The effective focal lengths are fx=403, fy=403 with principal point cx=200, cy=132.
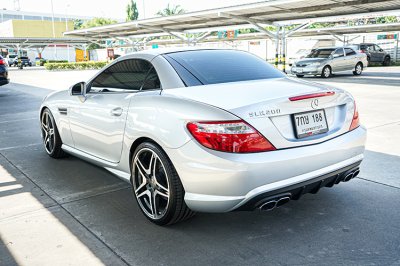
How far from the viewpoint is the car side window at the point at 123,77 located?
3723mm

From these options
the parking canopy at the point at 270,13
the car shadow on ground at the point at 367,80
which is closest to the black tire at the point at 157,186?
the car shadow on ground at the point at 367,80

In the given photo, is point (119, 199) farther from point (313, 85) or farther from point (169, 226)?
point (313, 85)

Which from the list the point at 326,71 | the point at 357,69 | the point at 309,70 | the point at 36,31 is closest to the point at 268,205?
the point at 309,70

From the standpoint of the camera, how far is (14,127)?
8.00 meters

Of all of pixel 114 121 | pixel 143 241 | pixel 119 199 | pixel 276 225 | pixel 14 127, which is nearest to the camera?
pixel 143 241

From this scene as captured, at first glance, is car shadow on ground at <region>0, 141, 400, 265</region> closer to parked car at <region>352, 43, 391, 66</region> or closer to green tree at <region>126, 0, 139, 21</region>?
parked car at <region>352, 43, 391, 66</region>

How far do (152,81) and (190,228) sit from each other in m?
1.31

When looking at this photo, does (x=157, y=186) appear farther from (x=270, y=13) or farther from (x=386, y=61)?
(x=386, y=61)

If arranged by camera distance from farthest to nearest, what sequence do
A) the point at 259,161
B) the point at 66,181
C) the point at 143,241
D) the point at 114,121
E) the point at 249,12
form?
1. the point at 249,12
2. the point at 66,181
3. the point at 114,121
4. the point at 143,241
5. the point at 259,161

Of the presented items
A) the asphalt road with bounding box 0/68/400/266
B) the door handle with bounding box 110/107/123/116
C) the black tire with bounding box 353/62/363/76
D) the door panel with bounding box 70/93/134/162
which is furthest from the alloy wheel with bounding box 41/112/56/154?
the black tire with bounding box 353/62/363/76

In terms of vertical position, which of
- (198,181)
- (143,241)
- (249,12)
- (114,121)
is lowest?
(143,241)

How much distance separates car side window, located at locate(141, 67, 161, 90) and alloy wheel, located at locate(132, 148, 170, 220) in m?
0.58

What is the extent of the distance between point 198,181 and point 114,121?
4.07 ft

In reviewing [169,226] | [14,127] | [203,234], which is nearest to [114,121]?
[169,226]
